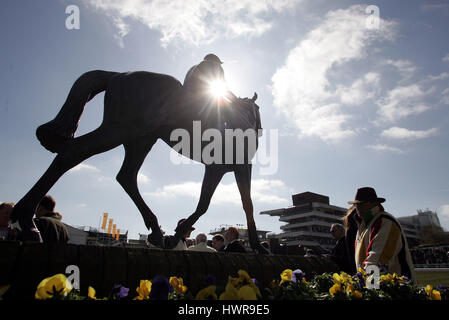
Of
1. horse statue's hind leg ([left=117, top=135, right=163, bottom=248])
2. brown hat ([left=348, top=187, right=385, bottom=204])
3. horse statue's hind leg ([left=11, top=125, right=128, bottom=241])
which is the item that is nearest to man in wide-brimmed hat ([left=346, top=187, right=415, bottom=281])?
brown hat ([left=348, top=187, right=385, bottom=204])

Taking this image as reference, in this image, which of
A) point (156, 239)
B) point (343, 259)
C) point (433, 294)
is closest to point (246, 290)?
point (433, 294)

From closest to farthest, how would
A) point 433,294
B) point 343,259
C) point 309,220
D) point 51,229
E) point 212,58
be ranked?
1. point 433,294
2. point 51,229
3. point 343,259
4. point 212,58
5. point 309,220

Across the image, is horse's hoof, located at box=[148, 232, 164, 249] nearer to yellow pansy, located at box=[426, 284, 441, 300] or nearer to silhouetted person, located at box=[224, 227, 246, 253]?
silhouetted person, located at box=[224, 227, 246, 253]

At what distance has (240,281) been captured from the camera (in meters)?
1.24

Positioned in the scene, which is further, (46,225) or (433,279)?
(433,279)

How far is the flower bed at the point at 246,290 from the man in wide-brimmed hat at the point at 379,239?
72cm

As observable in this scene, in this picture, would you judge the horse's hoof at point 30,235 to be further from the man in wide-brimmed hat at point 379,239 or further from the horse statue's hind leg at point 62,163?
the man in wide-brimmed hat at point 379,239

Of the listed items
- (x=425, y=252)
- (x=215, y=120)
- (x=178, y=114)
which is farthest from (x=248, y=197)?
(x=425, y=252)

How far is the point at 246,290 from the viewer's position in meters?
0.96

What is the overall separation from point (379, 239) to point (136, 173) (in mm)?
2743

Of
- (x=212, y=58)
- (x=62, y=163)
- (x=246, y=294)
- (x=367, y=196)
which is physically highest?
(x=212, y=58)

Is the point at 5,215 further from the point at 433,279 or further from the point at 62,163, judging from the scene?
the point at 433,279

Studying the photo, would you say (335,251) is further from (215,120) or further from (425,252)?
(425,252)

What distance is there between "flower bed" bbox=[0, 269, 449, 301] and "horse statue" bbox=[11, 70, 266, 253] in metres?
1.36
